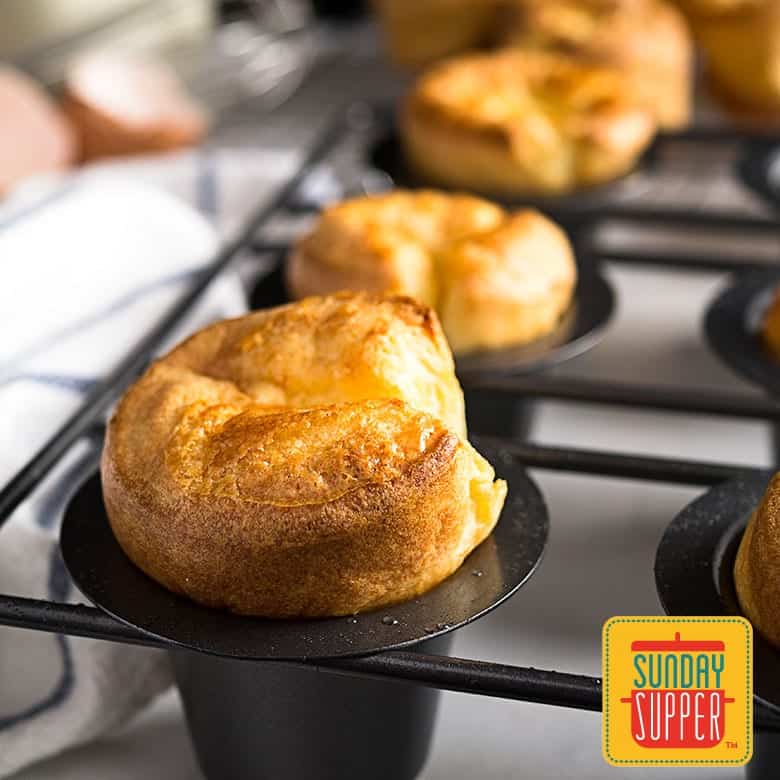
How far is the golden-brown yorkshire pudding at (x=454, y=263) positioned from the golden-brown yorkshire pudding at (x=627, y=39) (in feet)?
1.61

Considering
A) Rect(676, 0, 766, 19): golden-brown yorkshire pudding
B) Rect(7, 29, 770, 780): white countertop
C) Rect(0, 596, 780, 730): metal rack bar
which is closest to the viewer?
Rect(0, 596, 780, 730): metal rack bar

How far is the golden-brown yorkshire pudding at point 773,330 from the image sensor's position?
1010mm

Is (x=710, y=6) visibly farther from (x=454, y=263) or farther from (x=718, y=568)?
(x=718, y=568)

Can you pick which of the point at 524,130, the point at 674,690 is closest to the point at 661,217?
the point at 524,130

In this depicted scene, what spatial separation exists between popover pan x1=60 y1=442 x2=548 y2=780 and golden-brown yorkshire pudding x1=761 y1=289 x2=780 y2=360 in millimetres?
319

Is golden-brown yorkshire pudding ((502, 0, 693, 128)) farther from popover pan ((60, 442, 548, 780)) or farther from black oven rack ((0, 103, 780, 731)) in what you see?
popover pan ((60, 442, 548, 780))

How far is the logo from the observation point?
658mm

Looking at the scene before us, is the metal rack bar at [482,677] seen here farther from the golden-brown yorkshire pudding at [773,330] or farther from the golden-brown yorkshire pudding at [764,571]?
the golden-brown yorkshire pudding at [773,330]

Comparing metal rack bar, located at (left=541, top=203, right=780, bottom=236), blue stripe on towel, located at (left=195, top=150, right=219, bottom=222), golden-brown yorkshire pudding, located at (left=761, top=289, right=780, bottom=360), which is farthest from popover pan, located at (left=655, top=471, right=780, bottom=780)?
blue stripe on towel, located at (left=195, top=150, right=219, bottom=222)

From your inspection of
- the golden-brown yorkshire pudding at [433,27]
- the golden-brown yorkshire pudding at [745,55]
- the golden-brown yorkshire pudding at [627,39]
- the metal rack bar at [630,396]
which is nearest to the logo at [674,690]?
the metal rack bar at [630,396]

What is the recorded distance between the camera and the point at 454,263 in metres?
1.04

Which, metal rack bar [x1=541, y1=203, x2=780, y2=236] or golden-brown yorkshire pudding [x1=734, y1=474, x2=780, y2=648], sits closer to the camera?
golden-brown yorkshire pudding [x1=734, y1=474, x2=780, y2=648]

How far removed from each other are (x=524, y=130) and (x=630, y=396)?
1.53ft

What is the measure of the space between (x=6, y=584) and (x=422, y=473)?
0.30m
